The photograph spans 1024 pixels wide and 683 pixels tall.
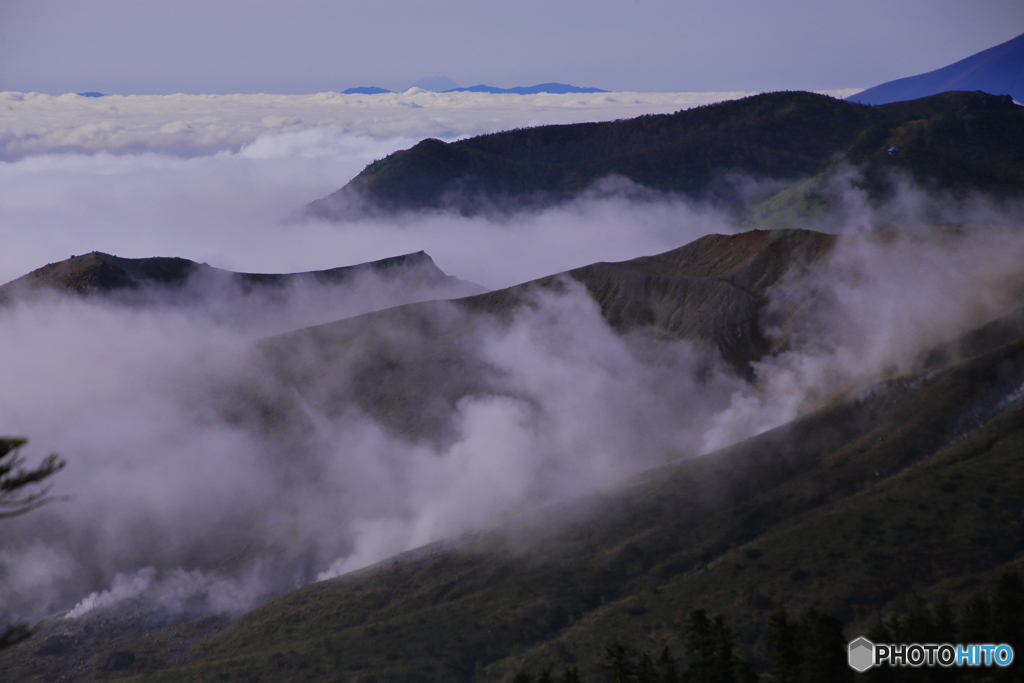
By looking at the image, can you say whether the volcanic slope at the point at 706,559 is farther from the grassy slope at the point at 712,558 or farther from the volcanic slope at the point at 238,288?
the volcanic slope at the point at 238,288

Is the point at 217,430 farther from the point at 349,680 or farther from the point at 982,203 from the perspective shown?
the point at 982,203

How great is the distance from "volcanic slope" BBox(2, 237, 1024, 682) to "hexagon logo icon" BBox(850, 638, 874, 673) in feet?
35.7

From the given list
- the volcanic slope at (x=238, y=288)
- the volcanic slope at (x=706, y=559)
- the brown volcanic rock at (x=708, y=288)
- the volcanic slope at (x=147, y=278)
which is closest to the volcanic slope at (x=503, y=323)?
the brown volcanic rock at (x=708, y=288)

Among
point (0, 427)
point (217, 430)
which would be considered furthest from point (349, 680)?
point (0, 427)

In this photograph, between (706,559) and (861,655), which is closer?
(861,655)

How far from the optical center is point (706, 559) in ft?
173

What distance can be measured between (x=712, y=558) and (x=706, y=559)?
39 cm

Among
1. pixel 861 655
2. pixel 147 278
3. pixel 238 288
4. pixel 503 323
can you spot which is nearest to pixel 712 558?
pixel 861 655

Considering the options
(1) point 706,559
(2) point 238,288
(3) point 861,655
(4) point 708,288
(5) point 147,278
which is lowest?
(1) point 706,559

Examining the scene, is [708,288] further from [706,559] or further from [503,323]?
[706,559]

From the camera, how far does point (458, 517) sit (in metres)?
74.8

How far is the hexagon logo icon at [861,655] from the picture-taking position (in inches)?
1277

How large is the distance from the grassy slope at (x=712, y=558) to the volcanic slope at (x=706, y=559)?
0.41 ft

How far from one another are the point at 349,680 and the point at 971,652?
33660 mm
